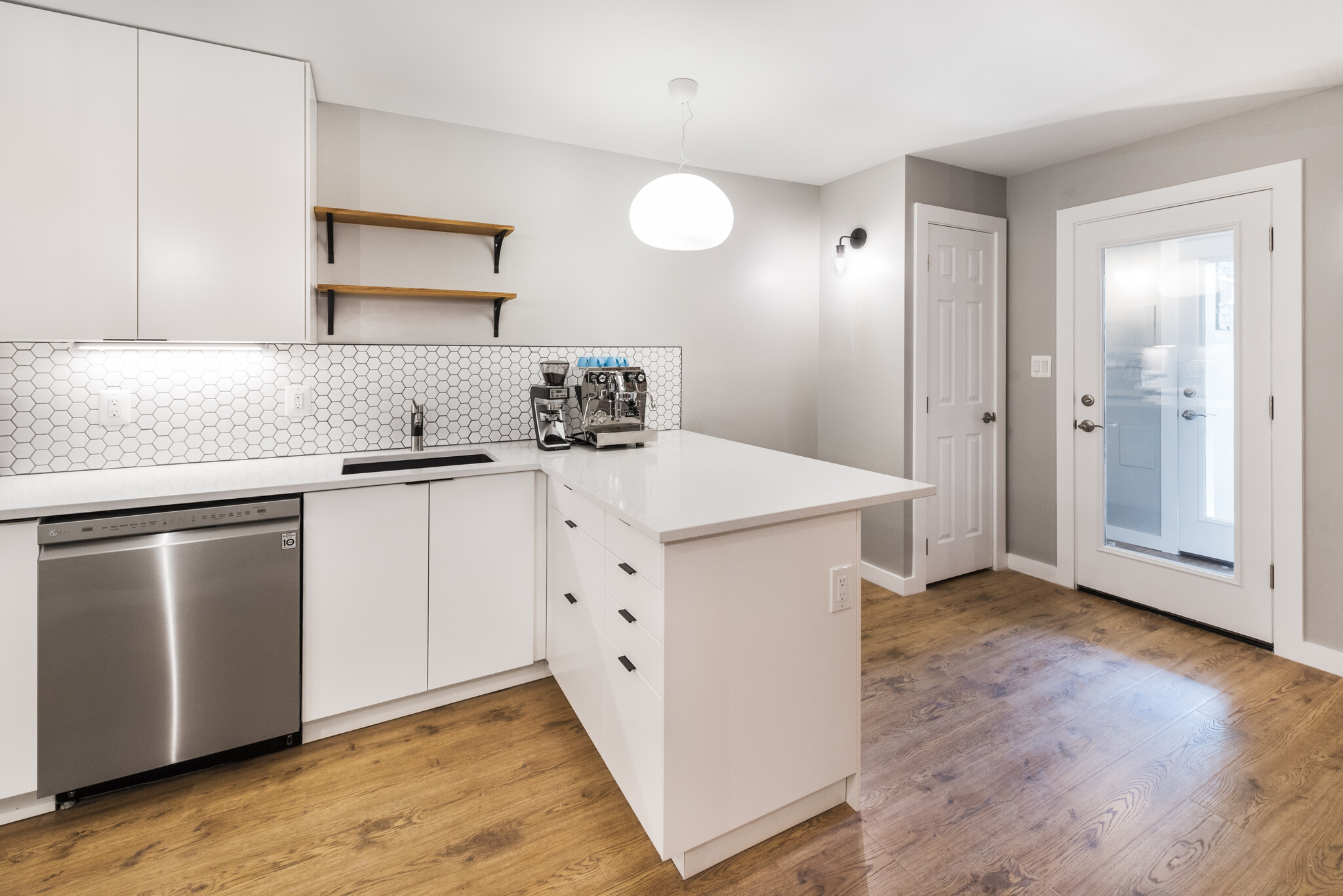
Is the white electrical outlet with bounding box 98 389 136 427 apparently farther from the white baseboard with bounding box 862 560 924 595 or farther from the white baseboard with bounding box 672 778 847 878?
the white baseboard with bounding box 862 560 924 595

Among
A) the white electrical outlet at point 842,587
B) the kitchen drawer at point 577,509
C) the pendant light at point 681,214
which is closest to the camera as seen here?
the white electrical outlet at point 842,587

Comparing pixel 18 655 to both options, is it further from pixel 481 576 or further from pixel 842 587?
pixel 842 587

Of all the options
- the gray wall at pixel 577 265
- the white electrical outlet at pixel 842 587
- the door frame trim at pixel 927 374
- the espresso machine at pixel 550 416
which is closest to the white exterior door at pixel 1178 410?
the door frame trim at pixel 927 374

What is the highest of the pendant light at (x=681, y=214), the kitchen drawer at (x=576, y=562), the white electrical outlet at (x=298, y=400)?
the pendant light at (x=681, y=214)

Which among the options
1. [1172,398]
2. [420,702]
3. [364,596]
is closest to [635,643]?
[364,596]

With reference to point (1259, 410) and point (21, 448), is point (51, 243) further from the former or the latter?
point (1259, 410)

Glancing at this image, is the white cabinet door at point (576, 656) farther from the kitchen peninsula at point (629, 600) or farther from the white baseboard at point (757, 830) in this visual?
the white baseboard at point (757, 830)

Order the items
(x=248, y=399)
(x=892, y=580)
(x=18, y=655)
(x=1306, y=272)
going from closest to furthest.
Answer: (x=18, y=655) → (x=248, y=399) → (x=1306, y=272) → (x=892, y=580)

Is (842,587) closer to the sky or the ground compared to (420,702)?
closer to the sky

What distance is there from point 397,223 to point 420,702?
202cm

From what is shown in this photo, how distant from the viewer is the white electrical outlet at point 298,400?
8.50ft

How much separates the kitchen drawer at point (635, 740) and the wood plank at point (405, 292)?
5.69 feet

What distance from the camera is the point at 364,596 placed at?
2.18m

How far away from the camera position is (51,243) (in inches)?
77.7
